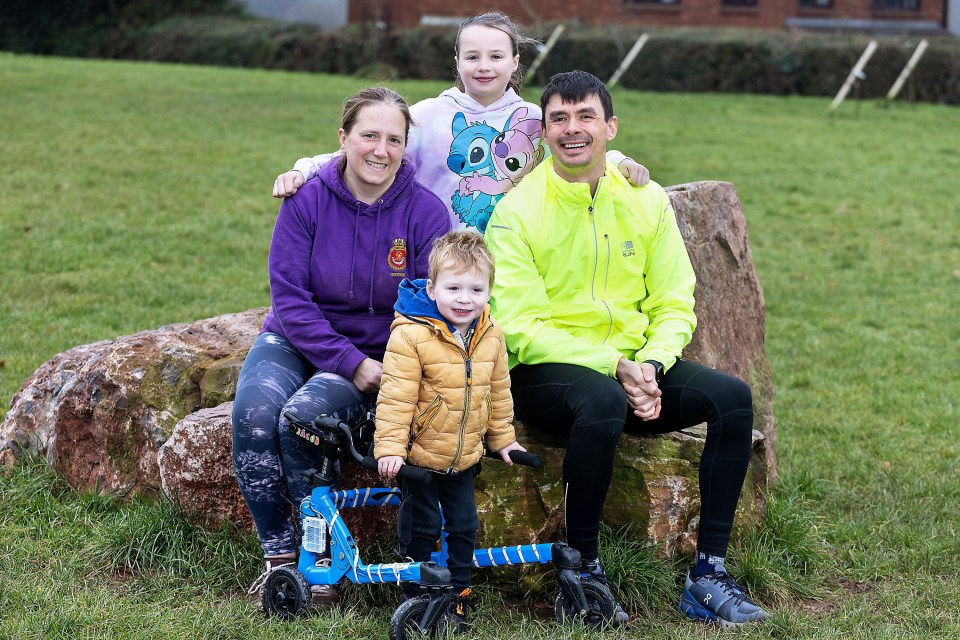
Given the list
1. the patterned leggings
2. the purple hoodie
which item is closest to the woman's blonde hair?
the purple hoodie

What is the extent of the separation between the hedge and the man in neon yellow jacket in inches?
739

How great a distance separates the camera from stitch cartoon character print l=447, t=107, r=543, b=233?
455cm

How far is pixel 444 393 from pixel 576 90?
1.29 meters

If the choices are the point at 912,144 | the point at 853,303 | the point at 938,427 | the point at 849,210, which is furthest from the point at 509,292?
the point at 912,144

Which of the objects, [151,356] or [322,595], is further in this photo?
[151,356]

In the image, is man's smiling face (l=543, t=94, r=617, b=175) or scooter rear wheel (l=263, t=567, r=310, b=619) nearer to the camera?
scooter rear wheel (l=263, t=567, r=310, b=619)

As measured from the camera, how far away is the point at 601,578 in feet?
12.6

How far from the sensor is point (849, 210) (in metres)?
12.4

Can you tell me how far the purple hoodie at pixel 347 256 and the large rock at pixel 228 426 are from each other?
0.56m

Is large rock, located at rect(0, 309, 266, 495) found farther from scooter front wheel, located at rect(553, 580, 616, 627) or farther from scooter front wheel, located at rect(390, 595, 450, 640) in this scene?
scooter front wheel, located at rect(553, 580, 616, 627)

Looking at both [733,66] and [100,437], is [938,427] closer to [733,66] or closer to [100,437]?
[100,437]

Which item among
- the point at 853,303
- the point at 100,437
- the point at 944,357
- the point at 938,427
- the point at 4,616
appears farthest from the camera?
the point at 853,303

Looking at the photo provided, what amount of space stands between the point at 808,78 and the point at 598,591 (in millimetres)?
21561

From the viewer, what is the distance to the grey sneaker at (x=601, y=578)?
377 cm
